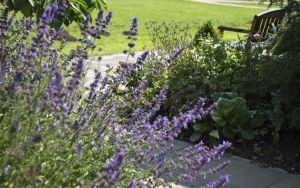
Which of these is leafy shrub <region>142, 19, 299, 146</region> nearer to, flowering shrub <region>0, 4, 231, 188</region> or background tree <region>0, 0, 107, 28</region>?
background tree <region>0, 0, 107, 28</region>

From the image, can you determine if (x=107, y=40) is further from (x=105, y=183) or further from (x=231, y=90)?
(x=105, y=183)

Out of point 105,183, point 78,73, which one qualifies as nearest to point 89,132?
point 78,73

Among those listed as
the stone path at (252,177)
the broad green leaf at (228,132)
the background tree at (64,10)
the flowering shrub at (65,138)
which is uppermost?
the background tree at (64,10)

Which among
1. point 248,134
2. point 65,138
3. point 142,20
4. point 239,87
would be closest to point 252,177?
point 248,134

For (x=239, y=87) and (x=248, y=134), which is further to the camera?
(x=239, y=87)

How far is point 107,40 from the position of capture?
45.2 feet

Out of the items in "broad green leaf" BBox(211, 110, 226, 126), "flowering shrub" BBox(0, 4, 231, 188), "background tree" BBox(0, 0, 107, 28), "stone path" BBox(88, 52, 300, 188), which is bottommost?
"stone path" BBox(88, 52, 300, 188)

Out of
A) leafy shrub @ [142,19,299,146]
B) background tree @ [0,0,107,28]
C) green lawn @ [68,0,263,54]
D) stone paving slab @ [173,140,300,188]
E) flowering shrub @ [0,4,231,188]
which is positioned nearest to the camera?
flowering shrub @ [0,4,231,188]

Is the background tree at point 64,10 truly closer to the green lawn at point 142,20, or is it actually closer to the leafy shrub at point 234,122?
the leafy shrub at point 234,122

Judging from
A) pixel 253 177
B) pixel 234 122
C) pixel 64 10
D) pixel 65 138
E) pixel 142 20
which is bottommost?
pixel 142 20

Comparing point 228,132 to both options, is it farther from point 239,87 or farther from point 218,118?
point 239,87

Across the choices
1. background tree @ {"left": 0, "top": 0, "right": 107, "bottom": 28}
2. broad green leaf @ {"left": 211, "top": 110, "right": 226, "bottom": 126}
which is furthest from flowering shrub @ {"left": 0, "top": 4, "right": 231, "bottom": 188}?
broad green leaf @ {"left": 211, "top": 110, "right": 226, "bottom": 126}

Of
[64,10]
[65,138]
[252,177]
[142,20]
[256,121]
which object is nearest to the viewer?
[65,138]

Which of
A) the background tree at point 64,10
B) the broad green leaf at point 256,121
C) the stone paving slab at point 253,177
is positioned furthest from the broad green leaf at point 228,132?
the background tree at point 64,10
